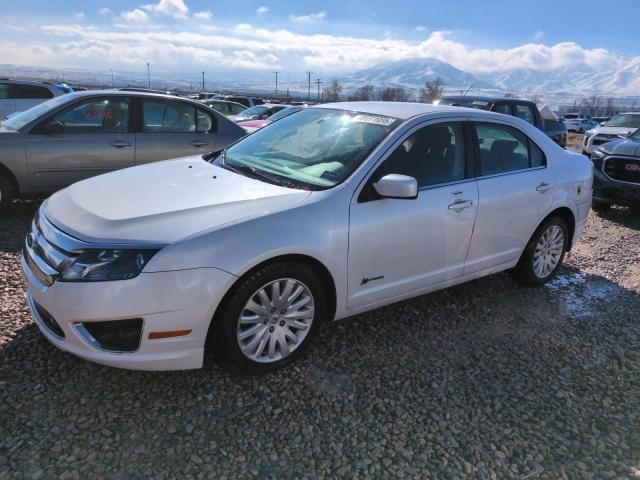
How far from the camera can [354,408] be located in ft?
8.98

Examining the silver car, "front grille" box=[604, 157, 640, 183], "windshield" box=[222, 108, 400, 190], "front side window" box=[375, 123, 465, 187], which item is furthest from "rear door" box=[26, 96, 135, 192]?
"front grille" box=[604, 157, 640, 183]

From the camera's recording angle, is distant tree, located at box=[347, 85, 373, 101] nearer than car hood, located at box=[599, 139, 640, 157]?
No

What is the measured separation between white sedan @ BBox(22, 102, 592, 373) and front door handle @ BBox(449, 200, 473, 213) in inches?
0.6

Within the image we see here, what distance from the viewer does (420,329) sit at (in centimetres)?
370

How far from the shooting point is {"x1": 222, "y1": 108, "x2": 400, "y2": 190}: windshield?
3.23 meters

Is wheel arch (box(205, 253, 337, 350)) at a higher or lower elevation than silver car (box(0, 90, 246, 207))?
lower

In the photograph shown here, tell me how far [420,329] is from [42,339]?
253 cm

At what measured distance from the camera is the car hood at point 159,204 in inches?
101

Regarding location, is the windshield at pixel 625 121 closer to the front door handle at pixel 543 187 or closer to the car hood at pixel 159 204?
the front door handle at pixel 543 187

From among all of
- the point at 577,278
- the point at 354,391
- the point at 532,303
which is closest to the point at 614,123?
the point at 577,278

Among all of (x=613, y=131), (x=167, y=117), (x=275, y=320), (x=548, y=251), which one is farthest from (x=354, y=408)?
(x=613, y=131)

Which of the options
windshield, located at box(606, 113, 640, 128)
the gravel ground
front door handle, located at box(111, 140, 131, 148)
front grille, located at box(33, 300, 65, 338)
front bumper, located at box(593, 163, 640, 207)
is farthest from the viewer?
windshield, located at box(606, 113, 640, 128)

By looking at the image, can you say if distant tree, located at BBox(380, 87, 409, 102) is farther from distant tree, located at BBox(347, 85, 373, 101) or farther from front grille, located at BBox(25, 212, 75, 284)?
front grille, located at BBox(25, 212, 75, 284)

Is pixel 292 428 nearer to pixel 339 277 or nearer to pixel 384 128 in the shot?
pixel 339 277
